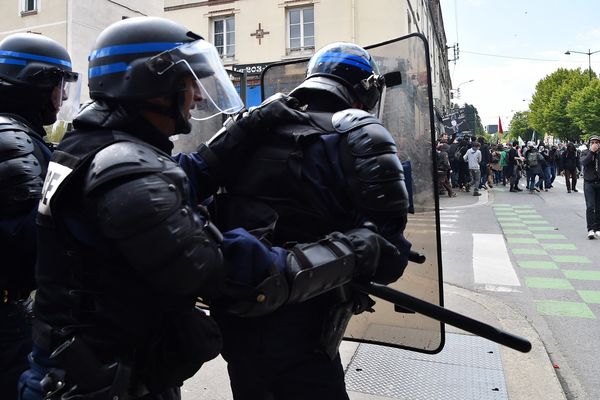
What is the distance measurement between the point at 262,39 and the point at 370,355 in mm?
17364

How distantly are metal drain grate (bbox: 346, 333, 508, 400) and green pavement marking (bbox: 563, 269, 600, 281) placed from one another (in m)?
2.86

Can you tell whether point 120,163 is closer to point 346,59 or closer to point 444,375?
point 346,59

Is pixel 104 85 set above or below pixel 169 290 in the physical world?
above

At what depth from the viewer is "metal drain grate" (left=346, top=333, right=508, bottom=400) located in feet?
10.3

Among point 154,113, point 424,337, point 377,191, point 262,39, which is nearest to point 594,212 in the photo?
point 424,337

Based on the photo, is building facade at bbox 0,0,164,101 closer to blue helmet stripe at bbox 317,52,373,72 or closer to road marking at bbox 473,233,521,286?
road marking at bbox 473,233,521,286

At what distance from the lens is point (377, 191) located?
160 centimetres

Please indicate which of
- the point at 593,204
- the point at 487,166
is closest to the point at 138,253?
the point at 593,204

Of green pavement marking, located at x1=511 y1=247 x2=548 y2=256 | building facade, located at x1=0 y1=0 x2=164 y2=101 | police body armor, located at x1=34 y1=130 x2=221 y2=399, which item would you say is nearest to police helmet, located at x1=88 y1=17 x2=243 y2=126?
police body armor, located at x1=34 y1=130 x2=221 y2=399

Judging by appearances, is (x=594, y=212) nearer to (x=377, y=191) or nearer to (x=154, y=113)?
(x=377, y=191)

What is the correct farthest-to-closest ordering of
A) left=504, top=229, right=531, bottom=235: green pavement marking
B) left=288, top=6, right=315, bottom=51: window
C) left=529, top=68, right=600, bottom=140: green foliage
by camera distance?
left=529, top=68, right=600, bottom=140: green foliage, left=288, top=6, right=315, bottom=51: window, left=504, top=229, right=531, bottom=235: green pavement marking

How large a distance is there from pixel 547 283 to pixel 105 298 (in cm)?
583

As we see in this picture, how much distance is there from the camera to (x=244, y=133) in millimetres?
1811

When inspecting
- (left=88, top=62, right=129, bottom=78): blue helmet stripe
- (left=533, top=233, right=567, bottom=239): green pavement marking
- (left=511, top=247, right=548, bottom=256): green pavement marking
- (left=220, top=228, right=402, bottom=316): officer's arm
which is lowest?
(left=511, top=247, right=548, bottom=256): green pavement marking
